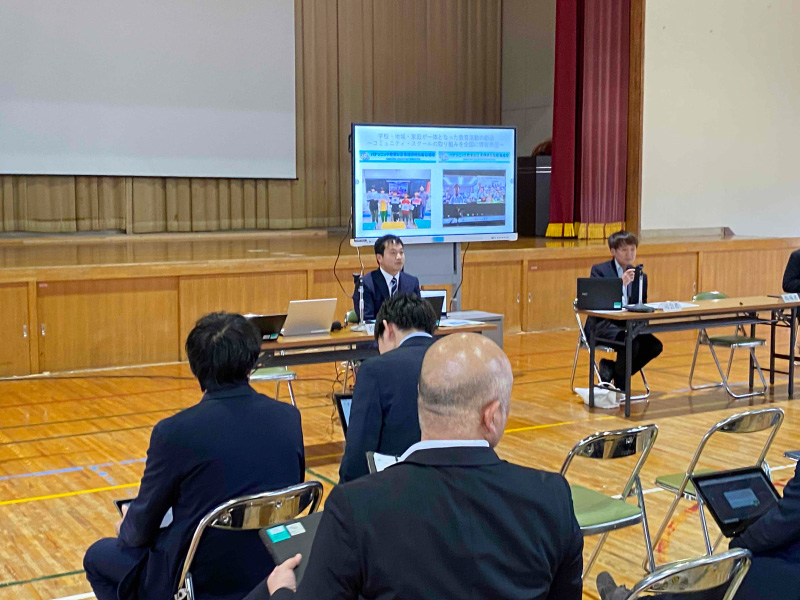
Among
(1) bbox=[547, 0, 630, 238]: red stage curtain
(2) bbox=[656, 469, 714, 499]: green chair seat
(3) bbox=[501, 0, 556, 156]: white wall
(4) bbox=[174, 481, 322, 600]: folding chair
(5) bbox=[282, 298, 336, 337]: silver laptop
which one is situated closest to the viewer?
(4) bbox=[174, 481, 322, 600]: folding chair

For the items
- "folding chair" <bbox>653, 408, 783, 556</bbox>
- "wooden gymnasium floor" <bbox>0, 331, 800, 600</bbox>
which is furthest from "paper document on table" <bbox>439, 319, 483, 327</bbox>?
"folding chair" <bbox>653, 408, 783, 556</bbox>

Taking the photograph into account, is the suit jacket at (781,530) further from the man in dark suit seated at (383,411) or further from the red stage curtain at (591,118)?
the red stage curtain at (591,118)

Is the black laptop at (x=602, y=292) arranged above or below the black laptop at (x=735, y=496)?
above

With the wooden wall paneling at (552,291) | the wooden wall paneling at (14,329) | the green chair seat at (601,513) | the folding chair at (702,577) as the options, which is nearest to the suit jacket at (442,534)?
the folding chair at (702,577)

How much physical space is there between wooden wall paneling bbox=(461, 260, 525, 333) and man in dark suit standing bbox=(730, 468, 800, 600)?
6908 mm

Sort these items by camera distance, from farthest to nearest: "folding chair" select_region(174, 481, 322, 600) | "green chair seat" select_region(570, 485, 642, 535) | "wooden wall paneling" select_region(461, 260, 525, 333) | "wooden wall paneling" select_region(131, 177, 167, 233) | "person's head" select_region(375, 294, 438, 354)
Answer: "wooden wall paneling" select_region(131, 177, 167, 233)
"wooden wall paneling" select_region(461, 260, 525, 333)
"person's head" select_region(375, 294, 438, 354)
"green chair seat" select_region(570, 485, 642, 535)
"folding chair" select_region(174, 481, 322, 600)

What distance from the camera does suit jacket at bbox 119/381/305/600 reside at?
2.54 metres

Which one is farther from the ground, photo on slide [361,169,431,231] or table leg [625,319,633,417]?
photo on slide [361,169,431,231]

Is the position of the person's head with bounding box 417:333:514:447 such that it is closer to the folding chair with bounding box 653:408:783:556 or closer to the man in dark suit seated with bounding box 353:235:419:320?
the folding chair with bounding box 653:408:783:556

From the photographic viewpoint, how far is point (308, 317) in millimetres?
5566

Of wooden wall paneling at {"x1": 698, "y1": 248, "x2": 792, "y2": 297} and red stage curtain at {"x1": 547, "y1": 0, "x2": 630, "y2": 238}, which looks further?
red stage curtain at {"x1": 547, "y1": 0, "x2": 630, "y2": 238}

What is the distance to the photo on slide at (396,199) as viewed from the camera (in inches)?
276

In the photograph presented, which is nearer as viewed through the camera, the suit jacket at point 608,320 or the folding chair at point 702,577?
the folding chair at point 702,577

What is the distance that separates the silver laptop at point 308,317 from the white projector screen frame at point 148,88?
718cm
